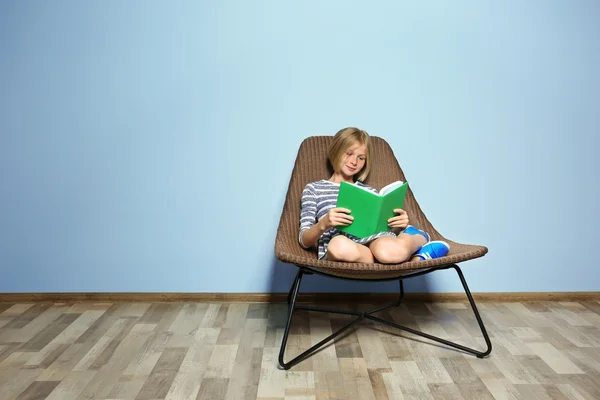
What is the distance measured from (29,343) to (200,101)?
127 cm

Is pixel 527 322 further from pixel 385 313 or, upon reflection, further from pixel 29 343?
pixel 29 343

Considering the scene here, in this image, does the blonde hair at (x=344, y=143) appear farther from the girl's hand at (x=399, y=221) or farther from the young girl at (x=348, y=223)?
the girl's hand at (x=399, y=221)

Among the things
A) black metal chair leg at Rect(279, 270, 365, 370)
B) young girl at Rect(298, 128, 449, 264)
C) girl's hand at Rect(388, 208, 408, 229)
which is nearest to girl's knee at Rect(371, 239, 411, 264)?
young girl at Rect(298, 128, 449, 264)

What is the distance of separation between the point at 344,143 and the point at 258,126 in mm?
501

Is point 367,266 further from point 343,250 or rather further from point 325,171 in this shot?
point 325,171

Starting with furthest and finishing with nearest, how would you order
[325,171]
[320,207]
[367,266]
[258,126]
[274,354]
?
[258,126]
[325,171]
[320,207]
[274,354]
[367,266]

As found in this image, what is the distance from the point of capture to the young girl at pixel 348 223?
2285 mm

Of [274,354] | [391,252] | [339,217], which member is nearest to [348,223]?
[339,217]

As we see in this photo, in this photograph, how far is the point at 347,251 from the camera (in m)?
2.27

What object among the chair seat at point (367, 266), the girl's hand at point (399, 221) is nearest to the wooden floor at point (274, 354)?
the chair seat at point (367, 266)

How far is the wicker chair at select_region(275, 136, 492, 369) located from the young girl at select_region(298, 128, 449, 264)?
6 cm

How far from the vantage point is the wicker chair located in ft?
7.15

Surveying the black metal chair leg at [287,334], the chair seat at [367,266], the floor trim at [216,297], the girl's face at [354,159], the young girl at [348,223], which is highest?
the girl's face at [354,159]

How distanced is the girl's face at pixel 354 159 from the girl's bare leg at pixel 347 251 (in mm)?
426
